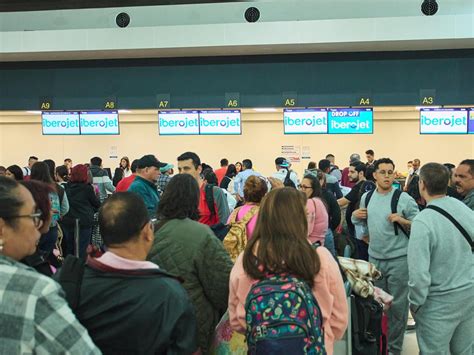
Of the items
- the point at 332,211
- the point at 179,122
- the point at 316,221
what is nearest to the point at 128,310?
the point at 316,221

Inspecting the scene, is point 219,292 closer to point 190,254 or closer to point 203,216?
point 190,254

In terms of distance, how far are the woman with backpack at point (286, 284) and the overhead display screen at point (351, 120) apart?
352 inches

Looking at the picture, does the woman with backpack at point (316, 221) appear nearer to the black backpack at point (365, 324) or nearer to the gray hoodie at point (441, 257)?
the black backpack at point (365, 324)

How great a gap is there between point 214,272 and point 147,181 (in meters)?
3.14

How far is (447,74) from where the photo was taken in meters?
11.0

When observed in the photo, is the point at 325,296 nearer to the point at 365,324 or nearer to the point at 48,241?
the point at 365,324

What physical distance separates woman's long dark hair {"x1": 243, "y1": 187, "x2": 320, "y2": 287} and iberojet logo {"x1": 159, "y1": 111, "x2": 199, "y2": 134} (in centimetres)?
937

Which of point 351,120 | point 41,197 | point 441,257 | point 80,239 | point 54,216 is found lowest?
point 80,239

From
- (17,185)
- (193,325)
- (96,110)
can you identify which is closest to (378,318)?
(193,325)

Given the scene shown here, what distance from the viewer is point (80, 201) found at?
7688mm

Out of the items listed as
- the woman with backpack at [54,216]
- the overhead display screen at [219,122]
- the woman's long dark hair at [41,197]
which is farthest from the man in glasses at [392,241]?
the overhead display screen at [219,122]

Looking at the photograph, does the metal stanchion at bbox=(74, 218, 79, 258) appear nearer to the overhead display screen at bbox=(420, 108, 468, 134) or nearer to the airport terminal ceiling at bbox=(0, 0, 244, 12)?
the airport terminal ceiling at bbox=(0, 0, 244, 12)

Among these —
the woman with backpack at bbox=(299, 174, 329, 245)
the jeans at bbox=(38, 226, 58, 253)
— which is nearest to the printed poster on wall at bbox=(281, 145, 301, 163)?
the woman with backpack at bbox=(299, 174, 329, 245)

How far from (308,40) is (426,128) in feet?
10.3
